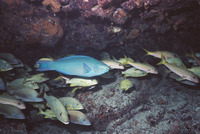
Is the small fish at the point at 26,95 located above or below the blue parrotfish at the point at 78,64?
below

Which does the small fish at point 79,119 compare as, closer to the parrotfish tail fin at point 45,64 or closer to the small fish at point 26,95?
the small fish at point 26,95

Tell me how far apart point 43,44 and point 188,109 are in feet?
16.1

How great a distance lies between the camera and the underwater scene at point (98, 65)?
3092 mm

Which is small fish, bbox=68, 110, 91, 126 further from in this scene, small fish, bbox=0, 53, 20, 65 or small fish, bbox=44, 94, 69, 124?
small fish, bbox=0, 53, 20, 65

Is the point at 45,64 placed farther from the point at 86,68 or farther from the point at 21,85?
the point at 21,85

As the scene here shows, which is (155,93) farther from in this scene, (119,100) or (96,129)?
(96,129)

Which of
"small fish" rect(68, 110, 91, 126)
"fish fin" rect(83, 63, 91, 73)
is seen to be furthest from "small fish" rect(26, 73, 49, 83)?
"fish fin" rect(83, 63, 91, 73)

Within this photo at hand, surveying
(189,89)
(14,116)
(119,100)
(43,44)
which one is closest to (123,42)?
(119,100)

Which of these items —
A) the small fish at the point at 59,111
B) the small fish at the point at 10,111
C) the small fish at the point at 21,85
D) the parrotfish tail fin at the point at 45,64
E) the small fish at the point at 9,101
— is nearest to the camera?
the parrotfish tail fin at the point at 45,64

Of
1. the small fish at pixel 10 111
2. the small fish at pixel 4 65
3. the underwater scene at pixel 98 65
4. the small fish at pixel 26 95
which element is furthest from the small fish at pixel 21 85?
the small fish at pixel 10 111

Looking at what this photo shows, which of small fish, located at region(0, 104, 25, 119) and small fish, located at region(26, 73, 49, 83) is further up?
small fish, located at region(26, 73, 49, 83)

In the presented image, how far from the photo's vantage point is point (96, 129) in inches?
152

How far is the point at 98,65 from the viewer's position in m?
2.54

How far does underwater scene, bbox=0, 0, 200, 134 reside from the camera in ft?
10.1
